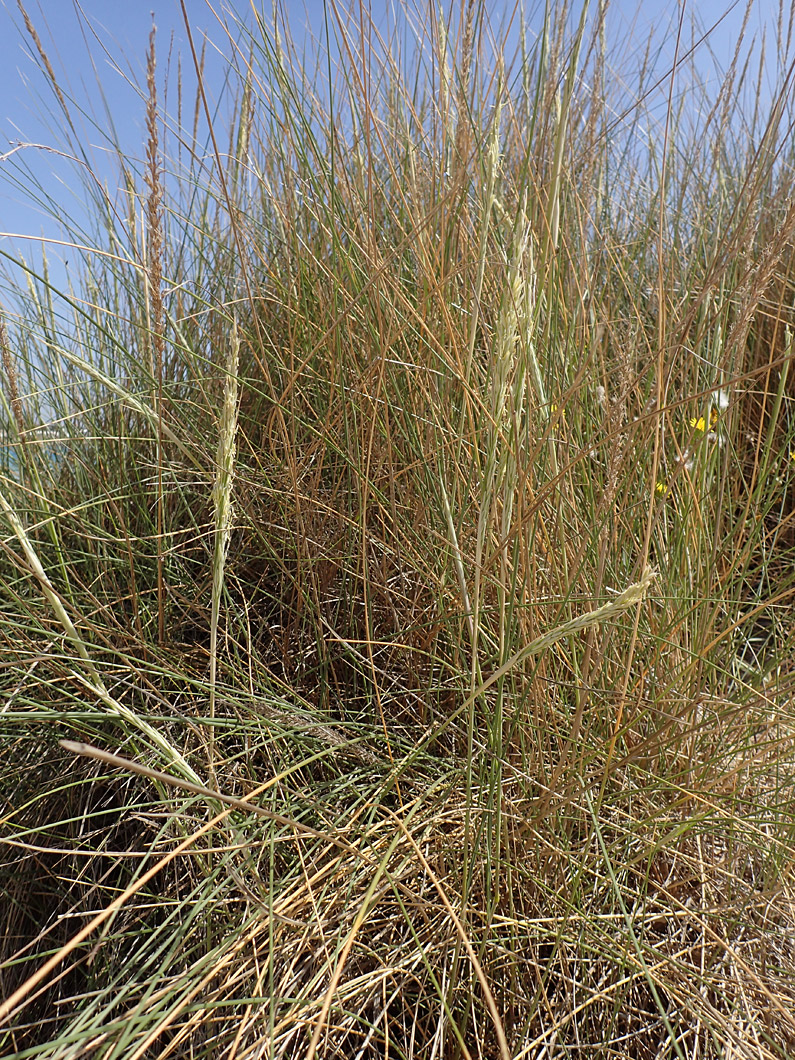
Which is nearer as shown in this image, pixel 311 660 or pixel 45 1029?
pixel 45 1029

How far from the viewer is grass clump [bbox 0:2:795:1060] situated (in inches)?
25.0

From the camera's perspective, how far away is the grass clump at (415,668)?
25.0 inches

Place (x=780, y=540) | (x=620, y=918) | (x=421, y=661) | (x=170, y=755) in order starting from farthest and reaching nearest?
1. (x=780, y=540)
2. (x=421, y=661)
3. (x=620, y=918)
4. (x=170, y=755)

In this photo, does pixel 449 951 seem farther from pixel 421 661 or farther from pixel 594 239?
pixel 594 239

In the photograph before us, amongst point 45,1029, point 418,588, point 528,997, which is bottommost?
point 45,1029

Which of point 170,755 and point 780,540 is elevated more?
point 170,755

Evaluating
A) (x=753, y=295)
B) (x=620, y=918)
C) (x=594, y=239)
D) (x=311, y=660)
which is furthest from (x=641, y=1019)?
(x=594, y=239)

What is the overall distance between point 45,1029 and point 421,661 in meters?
0.61

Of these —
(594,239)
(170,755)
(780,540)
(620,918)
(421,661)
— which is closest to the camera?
(170,755)

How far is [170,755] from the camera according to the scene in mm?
536

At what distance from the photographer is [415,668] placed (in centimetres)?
94

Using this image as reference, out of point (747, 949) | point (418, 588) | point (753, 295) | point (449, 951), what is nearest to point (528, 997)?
point (449, 951)

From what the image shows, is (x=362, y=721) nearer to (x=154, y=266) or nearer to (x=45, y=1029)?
(x=45, y=1029)

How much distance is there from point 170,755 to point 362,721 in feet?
1.50
